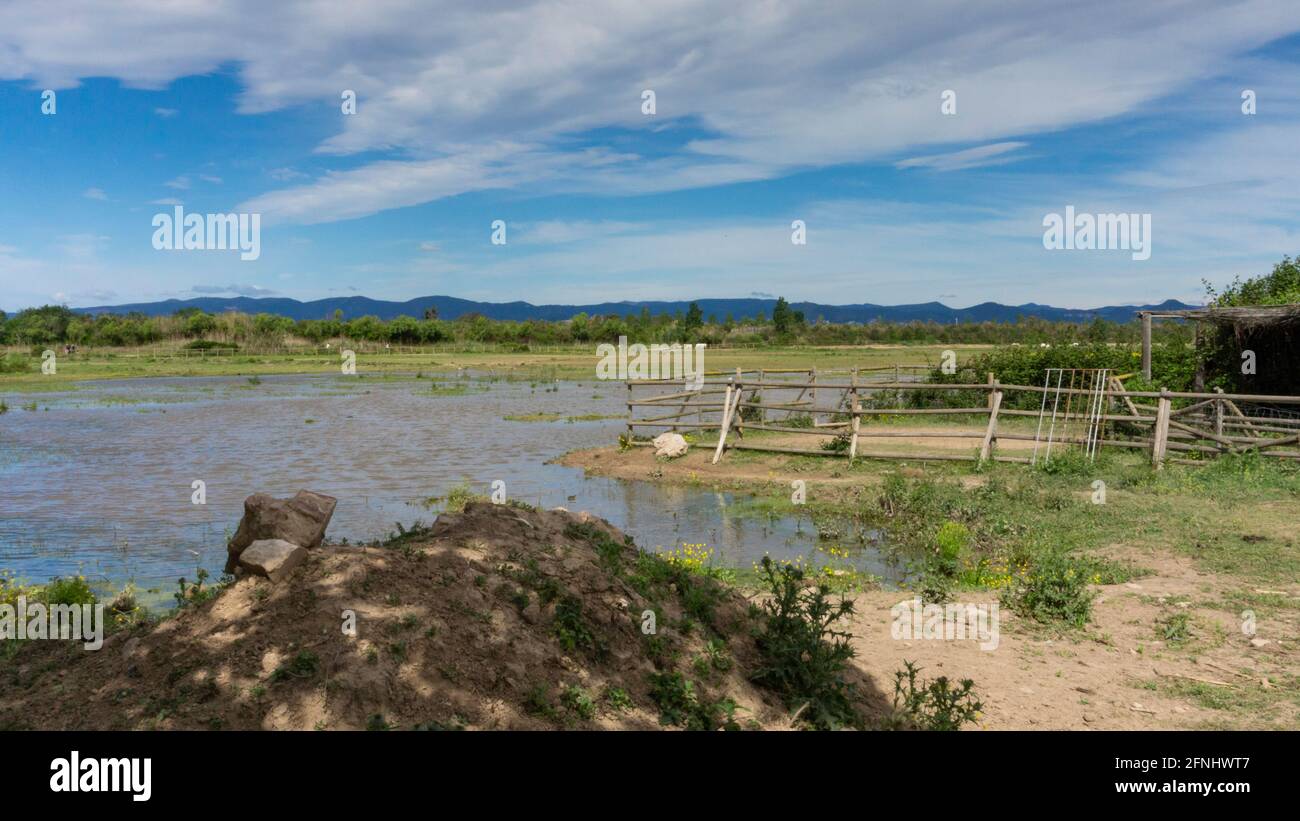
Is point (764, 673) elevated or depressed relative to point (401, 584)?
depressed

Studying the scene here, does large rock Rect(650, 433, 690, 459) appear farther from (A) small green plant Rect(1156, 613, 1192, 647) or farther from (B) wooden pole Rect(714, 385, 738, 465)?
(A) small green plant Rect(1156, 613, 1192, 647)

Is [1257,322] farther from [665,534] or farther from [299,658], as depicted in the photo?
[299,658]

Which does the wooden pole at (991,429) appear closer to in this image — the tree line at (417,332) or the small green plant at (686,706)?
the small green plant at (686,706)

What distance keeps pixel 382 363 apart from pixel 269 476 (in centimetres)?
4741

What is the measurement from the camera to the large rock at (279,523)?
5.62 metres

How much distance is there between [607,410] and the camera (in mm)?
32125

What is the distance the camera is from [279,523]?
5637 millimetres

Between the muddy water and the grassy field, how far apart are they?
53.8 ft

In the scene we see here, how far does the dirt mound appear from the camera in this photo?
4.16 meters

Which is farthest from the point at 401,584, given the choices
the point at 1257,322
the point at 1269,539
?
the point at 1257,322
